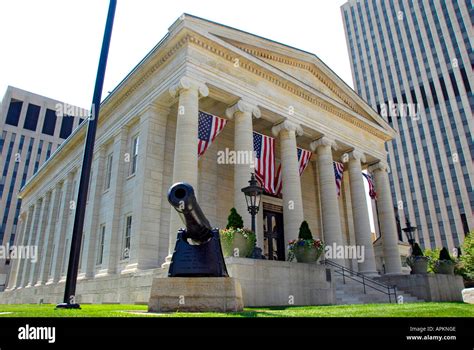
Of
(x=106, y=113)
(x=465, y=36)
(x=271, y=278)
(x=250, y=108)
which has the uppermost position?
(x=465, y=36)

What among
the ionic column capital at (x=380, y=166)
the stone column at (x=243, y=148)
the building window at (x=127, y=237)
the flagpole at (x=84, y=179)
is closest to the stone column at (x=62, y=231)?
the building window at (x=127, y=237)

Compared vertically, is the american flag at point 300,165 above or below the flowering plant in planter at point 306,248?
above

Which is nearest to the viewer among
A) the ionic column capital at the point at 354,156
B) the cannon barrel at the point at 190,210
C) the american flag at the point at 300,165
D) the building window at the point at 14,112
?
the cannon barrel at the point at 190,210

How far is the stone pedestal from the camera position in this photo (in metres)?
7.95

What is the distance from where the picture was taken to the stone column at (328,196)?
2300 centimetres

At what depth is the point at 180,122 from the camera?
17.4 metres

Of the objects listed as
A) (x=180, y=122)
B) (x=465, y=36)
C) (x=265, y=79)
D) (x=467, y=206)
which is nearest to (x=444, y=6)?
(x=465, y=36)

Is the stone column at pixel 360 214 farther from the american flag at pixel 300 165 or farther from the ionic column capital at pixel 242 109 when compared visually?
the ionic column capital at pixel 242 109

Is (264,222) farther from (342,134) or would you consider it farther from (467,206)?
(467,206)

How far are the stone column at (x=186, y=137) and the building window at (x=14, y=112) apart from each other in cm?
7662

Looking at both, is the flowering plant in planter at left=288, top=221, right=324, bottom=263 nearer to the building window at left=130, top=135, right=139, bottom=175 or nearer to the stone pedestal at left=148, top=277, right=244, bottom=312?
the stone pedestal at left=148, top=277, right=244, bottom=312

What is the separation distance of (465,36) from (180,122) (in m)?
86.3

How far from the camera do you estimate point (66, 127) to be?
87125 millimetres

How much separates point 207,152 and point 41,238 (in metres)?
22.5
